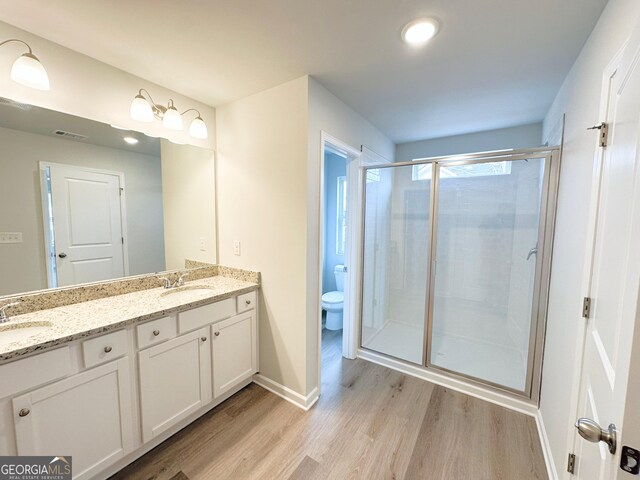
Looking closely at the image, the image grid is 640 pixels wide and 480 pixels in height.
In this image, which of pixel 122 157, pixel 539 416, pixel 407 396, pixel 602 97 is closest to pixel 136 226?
pixel 122 157

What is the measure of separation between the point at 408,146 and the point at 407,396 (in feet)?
9.42

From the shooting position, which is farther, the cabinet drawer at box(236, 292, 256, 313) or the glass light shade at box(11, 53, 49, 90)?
the cabinet drawer at box(236, 292, 256, 313)

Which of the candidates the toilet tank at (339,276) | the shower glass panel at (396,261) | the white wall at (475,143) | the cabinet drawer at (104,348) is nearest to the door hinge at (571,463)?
the shower glass panel at (396,261)

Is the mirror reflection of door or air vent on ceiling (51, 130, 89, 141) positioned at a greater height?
air vent on ceiling (51, 130, 89, 141)

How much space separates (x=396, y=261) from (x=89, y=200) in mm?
2687

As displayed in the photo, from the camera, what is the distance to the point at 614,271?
0.75 metres

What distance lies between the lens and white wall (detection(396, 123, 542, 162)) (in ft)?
8.95

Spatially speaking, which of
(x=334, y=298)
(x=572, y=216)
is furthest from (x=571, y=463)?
(x=334, y=298)

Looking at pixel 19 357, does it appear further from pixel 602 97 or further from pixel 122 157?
pixel 602 97

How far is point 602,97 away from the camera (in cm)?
110

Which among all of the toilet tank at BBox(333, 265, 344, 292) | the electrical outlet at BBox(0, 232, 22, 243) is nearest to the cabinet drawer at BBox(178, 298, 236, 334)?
the electrical outlet at BBox(0, 232, 22, 243)

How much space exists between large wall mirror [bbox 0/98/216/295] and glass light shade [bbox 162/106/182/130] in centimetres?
20

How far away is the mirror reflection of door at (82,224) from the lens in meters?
1.60

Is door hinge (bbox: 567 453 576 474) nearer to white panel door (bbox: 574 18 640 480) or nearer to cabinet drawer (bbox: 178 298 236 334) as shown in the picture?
white panel door (bbox: 574 18 640 480)
